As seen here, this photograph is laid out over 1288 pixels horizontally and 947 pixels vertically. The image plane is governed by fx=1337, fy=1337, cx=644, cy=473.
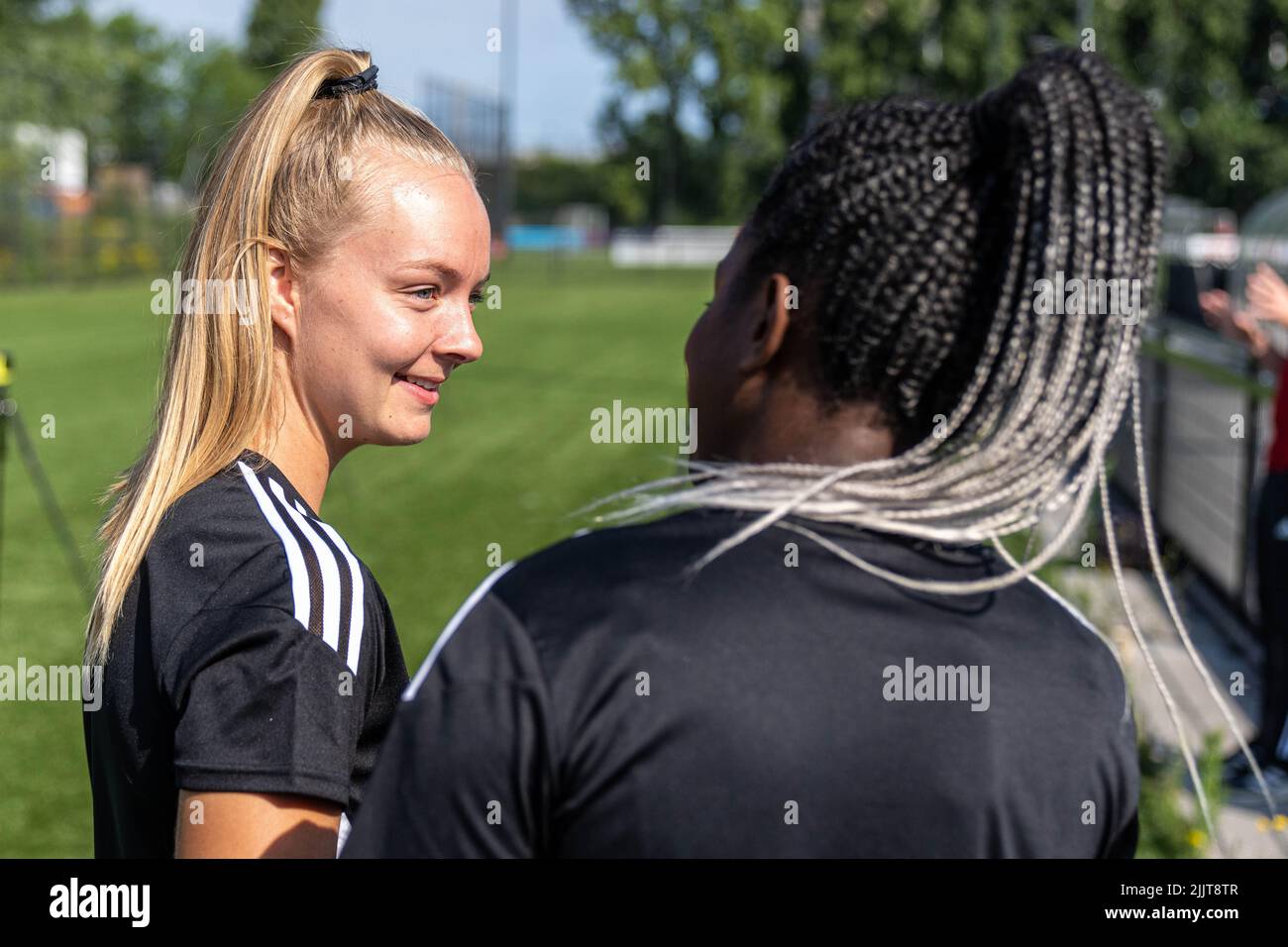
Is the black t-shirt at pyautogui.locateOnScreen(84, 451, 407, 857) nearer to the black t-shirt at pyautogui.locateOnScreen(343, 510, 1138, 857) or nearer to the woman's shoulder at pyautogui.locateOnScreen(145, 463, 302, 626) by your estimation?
the woman's shoulder at pyautogui.locateOnScreen(145, 463, 302, 626)

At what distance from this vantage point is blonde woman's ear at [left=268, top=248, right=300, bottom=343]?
1.88 metres

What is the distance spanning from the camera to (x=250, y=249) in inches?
73.0

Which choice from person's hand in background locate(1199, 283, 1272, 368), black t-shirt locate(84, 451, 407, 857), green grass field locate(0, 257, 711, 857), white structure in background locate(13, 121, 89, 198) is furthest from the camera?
white structure in background locate(13, 121, 89, 198)

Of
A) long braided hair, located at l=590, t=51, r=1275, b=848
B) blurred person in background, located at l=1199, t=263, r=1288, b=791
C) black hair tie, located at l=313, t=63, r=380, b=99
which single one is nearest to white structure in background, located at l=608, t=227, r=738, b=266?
blurred person in background, located at l=1199, t=263, r=1288, b=791

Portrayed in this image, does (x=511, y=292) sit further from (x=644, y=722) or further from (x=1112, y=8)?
(x=644, y=722)

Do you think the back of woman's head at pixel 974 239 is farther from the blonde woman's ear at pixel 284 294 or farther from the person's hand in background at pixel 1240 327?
the person's hand in background at pixel 1240 327

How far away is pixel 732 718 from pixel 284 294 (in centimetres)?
102

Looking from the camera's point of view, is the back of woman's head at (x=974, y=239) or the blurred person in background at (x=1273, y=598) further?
the blurred person in background at (x=1273, y=598)

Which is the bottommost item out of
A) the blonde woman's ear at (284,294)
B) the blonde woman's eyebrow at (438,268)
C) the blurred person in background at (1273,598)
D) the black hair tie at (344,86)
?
the blurred person in background at (1273,598)

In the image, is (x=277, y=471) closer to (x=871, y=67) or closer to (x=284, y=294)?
(x=284, y=294)

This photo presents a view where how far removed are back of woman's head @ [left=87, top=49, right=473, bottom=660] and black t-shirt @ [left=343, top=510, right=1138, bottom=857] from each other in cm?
75

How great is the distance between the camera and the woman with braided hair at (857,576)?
1192mm

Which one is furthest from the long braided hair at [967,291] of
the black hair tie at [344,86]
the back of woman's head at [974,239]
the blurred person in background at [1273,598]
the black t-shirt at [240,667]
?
the blurred person in background at [1273,598]
